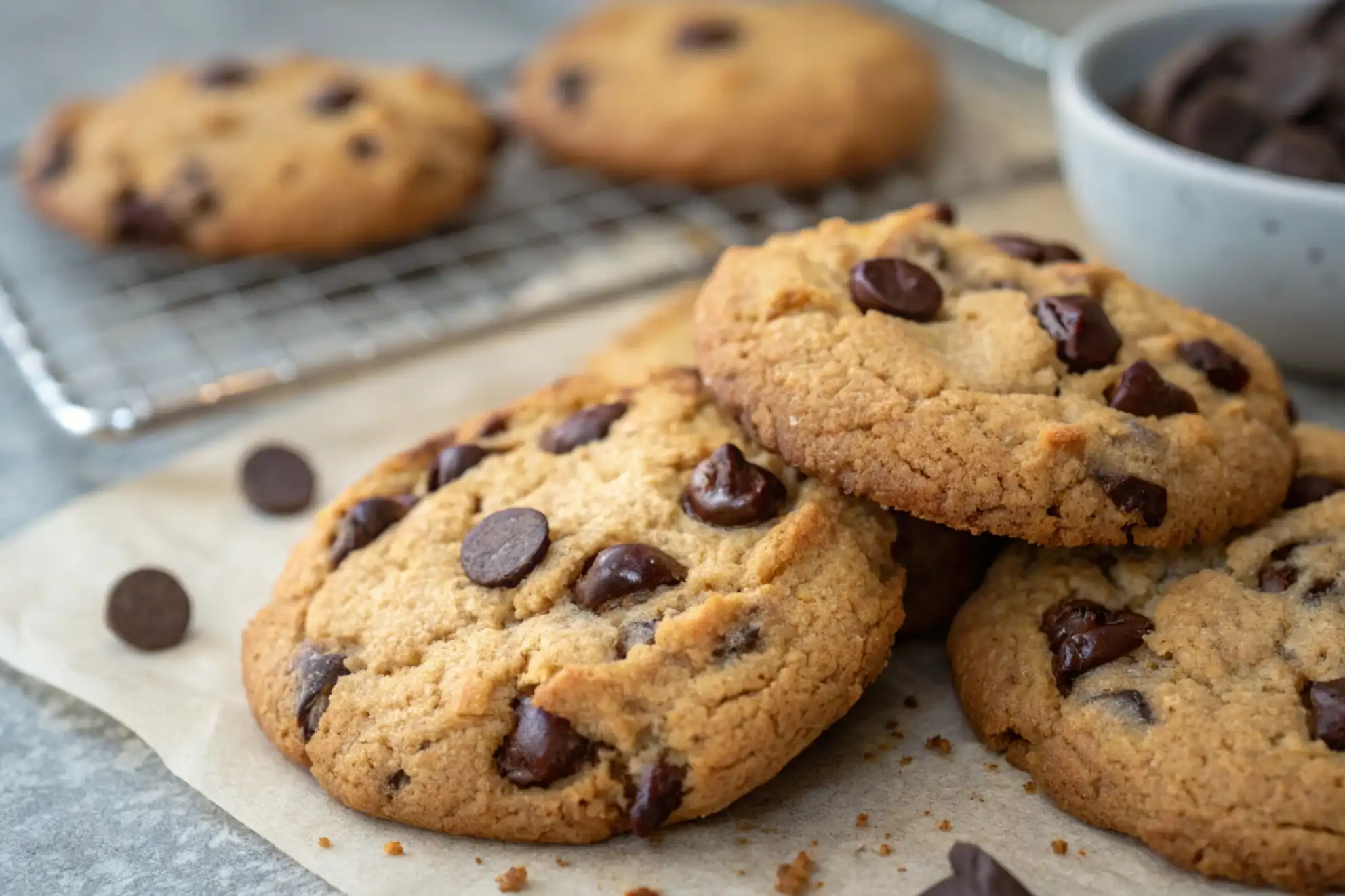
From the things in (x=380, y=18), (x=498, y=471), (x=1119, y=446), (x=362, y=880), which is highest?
(x=1119, y=446)

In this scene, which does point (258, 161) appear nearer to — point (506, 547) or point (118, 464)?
point (118, 464)

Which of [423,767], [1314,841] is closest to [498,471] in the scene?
[423,767]

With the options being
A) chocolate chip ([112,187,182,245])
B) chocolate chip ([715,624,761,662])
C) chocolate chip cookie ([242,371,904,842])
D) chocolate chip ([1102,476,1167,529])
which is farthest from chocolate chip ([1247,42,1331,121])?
chocolate chip ([112,187,182,245])

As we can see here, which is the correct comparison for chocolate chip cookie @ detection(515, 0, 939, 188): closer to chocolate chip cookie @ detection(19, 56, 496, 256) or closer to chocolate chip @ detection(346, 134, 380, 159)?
chocolate chip cookie @ detection(19, 56, 496, 256)

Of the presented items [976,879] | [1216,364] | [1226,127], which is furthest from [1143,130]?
[976,879]

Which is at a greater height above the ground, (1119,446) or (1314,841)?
(1119,446)

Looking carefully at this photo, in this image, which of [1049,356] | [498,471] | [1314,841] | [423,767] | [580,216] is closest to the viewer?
[1314,841]

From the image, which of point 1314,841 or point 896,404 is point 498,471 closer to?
point 896,404
